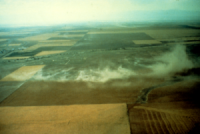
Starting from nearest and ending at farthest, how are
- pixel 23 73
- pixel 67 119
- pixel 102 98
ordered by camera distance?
pixel 67 119
pixel 102 98
pixel 23 73

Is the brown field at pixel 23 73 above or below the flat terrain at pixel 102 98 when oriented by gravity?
above

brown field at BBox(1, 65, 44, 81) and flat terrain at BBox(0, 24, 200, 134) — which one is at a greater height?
brown field at BBox(1, 65, 44, 81)

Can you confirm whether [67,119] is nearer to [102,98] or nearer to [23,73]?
[102,98]

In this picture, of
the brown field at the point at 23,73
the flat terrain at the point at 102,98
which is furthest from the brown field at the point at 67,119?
the brown field at the point at 23,73

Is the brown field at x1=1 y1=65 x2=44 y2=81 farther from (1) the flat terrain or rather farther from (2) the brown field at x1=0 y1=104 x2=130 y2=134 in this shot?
(2) the brown field at x1=0 y1=104 x2=130 y2=134

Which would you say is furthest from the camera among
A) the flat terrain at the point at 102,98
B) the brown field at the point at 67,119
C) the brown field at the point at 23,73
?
the brown field at the point at 23,73

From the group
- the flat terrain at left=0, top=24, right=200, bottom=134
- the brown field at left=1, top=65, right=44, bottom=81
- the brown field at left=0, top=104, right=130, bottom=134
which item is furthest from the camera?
the brown field at left=1, top=65, right=44, bottom=81

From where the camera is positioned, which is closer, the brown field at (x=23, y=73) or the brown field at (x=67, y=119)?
the brown field at (x=67, y=119)

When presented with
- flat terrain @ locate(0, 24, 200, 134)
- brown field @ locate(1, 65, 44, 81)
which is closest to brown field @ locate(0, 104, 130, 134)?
flat terrain @ locate(0, 24, 200, 134)

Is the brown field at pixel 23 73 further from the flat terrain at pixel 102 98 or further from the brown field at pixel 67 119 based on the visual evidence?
the brown field at pixel 67 119

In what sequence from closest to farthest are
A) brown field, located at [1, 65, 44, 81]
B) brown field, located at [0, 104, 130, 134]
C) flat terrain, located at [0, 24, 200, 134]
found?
brown field, located at [0, 104, 130, 134], flat terrain, located at [0, 24, 200, 134], brown field, located at [1, 65, 44, 81]

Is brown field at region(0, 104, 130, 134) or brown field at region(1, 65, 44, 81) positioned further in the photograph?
brown field at region(1, 65, 44, 81)

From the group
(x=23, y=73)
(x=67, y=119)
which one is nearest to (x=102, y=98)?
(x=67, y=119)
